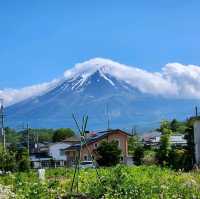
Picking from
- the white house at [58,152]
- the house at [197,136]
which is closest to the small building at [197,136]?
the house at [197,136]

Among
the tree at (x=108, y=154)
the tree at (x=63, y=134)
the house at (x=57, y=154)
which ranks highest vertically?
the tree at (x=63, y=134)

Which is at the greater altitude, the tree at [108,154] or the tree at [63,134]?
the tree at [63,134]

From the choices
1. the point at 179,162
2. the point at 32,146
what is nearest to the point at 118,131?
the point at 179,162

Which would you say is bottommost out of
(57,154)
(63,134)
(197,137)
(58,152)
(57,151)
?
(197,137)

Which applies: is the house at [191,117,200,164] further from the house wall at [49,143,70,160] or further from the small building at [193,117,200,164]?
the house wall at [49,143,70,160]

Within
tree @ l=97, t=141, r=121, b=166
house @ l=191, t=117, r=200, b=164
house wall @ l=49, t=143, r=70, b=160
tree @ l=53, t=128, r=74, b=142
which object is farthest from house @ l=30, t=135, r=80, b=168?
house @ l=191, t=117, r=200, b=164

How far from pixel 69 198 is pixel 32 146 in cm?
8985

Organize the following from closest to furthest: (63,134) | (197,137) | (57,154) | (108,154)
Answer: (197,137), (108,154), (57,154), (63,134)

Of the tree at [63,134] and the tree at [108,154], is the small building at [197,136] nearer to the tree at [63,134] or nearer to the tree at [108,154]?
the tree at [108,154]

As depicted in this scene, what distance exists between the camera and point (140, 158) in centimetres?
4878

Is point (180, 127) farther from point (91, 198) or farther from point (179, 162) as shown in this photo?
point (91, 198)

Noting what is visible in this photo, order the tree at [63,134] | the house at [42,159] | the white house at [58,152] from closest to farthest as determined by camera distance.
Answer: the house at [42,159]
the white house at [58,152]
the tree at [63,134]

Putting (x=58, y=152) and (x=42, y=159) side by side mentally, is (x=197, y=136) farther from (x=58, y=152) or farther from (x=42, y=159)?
(x=58, y=152)

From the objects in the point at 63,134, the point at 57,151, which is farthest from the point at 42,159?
the point at 63,134
